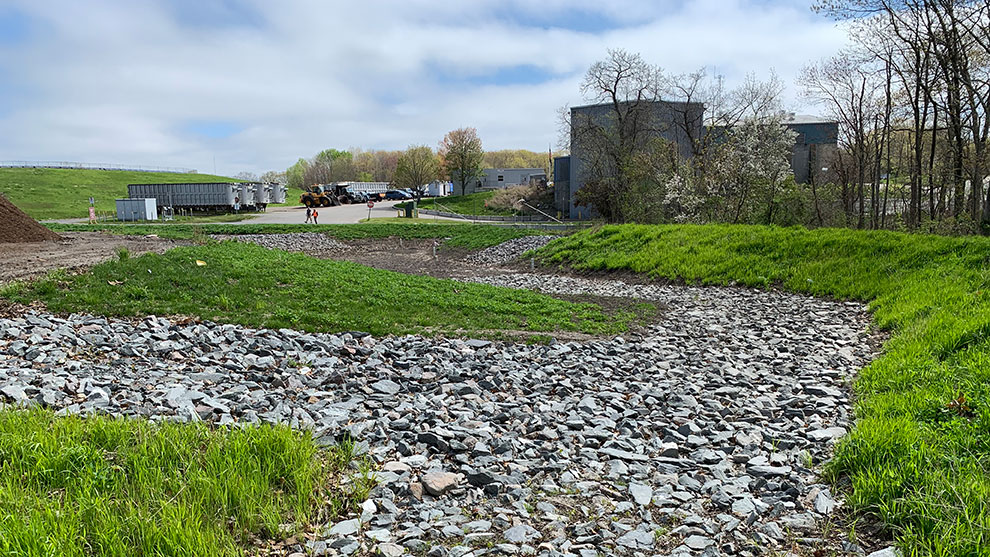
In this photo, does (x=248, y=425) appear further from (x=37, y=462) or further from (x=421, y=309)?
(x=421, y=309)

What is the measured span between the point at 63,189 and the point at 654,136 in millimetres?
79062

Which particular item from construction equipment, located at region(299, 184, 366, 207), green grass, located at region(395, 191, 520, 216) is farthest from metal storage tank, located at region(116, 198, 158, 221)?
green grass, located at region(395, 191, 520, 216)

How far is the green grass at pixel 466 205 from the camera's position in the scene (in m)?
68.8

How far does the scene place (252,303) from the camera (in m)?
10.8

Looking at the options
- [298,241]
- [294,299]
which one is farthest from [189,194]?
[294,299]

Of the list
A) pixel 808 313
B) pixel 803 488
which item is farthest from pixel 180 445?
pixel 808 313

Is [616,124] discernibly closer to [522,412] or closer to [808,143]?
[808,143]

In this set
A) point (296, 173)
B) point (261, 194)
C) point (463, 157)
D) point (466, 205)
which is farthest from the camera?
point (296, 173)

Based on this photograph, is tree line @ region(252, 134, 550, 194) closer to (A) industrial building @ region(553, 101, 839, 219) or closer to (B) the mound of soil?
(A) industrial building @ region(553, 101, 839, 219)

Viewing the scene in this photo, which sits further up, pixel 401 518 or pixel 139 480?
pixel 139 480

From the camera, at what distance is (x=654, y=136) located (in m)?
48.7

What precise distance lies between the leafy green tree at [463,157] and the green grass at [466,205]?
8.96m

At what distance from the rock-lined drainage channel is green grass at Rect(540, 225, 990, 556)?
445mm

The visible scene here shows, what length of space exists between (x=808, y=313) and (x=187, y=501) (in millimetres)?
12358
